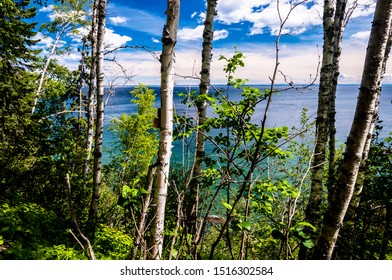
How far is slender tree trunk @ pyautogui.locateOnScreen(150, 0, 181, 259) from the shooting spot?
3.11 metres

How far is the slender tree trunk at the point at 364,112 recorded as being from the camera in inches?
77.0

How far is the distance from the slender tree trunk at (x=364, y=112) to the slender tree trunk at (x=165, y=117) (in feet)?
5.91

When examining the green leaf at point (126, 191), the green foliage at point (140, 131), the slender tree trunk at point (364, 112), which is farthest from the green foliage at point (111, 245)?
the green foliage at point (140, 131)

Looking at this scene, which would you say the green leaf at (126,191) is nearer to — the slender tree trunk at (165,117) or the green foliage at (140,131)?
the slender tree trunk at (165,117)

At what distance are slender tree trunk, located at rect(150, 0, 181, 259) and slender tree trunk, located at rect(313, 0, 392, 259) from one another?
5.91ft

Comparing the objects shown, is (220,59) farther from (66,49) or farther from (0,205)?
(66,49)

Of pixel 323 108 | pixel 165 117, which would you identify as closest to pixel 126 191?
pixel 165 117

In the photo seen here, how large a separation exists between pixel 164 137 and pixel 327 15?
556 cm

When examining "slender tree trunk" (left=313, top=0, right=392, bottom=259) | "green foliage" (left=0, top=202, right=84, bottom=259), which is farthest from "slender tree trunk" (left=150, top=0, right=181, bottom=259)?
"green foliage" (left=0, top=202, right=84, bottom=259)

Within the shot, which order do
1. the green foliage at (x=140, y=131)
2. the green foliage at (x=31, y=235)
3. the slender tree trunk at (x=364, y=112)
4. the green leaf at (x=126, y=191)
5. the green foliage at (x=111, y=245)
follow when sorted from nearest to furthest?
the slender tree trunk at (x=364, y=112) → the green leaf at (x=126, y=191) → the green foliage at (x=31, y=235) → the green foliage at (x=111, y=245) → the green foliage at (x=140, y=131)

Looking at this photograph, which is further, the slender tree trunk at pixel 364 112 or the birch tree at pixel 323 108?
the birch tree at pixel 323 108

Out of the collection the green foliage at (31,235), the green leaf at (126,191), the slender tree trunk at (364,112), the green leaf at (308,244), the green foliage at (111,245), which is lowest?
the green foliage at (111,245)

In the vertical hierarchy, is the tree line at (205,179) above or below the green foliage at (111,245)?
above

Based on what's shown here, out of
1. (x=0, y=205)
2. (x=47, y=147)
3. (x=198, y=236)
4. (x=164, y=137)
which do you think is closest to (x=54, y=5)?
(x=47, y=147)
